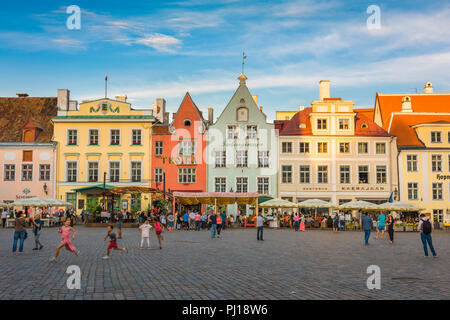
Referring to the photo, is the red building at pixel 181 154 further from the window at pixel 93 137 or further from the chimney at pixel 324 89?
the chimney at pixel 324 89

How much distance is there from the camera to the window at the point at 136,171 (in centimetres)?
5262

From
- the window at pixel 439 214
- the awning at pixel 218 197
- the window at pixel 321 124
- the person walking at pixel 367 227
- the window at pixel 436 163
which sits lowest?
the window at pixel 439 214

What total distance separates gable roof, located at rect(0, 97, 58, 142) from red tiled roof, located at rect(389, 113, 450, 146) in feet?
113

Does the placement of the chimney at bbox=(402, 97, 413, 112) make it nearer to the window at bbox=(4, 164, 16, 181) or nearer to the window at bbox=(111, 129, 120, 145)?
the window at bbox=(111, 129, 120, 145)

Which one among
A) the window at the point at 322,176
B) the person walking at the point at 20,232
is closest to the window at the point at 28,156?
the window at the point at 322,176

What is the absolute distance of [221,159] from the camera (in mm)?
52375

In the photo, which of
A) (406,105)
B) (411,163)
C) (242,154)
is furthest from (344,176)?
(406,105)

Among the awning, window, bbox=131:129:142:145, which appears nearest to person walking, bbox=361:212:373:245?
the awning

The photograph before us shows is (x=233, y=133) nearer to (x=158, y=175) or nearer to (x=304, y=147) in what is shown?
(x=304, y=147)

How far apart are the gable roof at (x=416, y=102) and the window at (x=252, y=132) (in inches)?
586
